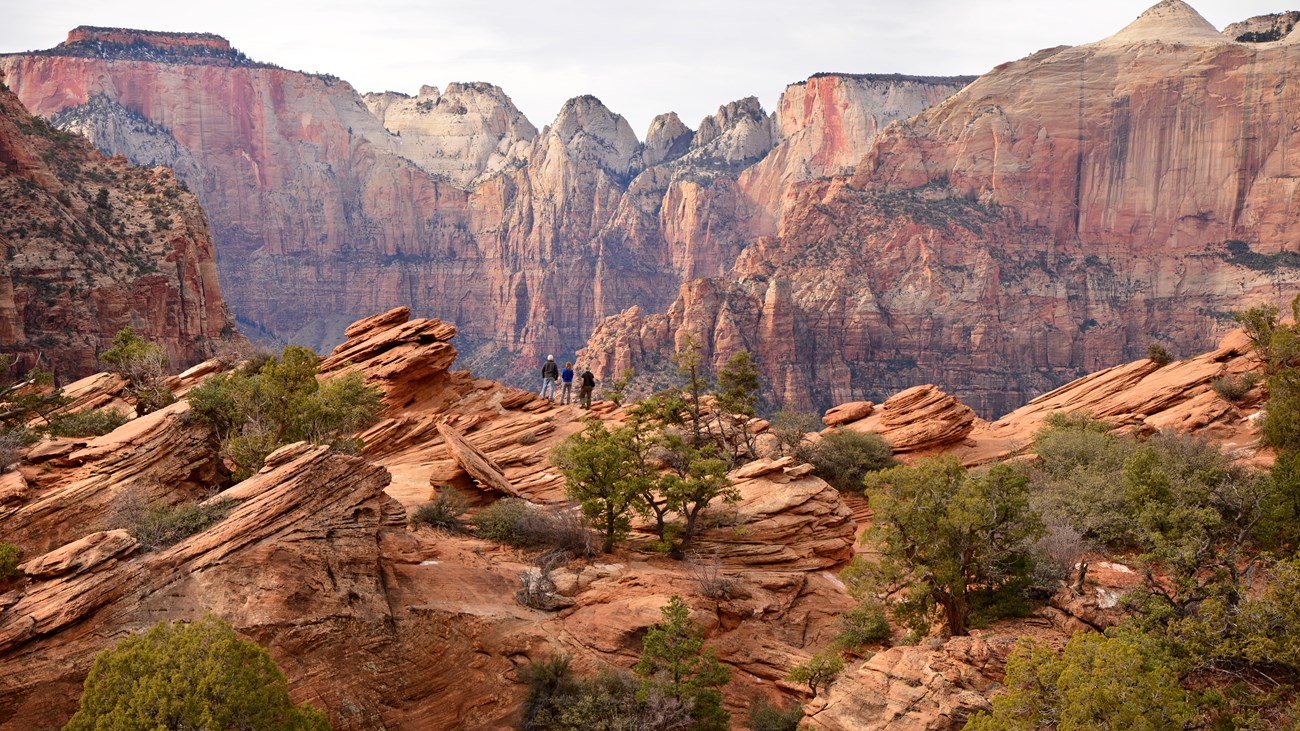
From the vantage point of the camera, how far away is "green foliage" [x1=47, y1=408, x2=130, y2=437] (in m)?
29.5

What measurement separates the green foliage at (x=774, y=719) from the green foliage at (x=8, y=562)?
50.6 ft

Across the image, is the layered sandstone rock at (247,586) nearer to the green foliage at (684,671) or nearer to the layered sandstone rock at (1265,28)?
the green foliage at (684,671)

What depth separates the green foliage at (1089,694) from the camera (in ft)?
49.6

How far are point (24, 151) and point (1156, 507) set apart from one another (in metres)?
69.9

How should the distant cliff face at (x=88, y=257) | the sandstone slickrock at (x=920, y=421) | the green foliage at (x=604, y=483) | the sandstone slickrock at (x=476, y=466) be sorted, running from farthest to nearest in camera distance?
the distant cliff face at (x=88, y=257), the sandstone slickrock at (x=920, y=421), the sandstone slickrock at (x=476, y=466), the green foliage at (x=604, y=483)

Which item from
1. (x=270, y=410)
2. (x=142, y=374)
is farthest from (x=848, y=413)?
(x=142, y=374)

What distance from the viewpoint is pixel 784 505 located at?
1194 inches

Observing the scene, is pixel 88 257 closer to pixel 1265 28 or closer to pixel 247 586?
pixel 247 586

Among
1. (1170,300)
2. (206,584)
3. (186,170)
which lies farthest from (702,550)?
(186,170)

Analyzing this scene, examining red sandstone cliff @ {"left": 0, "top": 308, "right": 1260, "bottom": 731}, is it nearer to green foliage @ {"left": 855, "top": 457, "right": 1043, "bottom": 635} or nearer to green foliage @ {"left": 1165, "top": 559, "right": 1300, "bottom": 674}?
green foliage @ {"left": 855, "top": 457, "right": 1043, "bottom": 635}

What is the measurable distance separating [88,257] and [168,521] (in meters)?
52.2

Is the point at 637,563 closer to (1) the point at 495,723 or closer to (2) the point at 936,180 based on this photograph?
(1) the point at 495,723

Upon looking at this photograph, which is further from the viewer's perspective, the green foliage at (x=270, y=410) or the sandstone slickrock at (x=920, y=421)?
the sandstone slickrock at (x=920, y=421)

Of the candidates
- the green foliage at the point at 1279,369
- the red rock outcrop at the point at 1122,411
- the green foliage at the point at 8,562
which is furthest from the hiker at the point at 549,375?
the green foliage at the point at 1279,369
